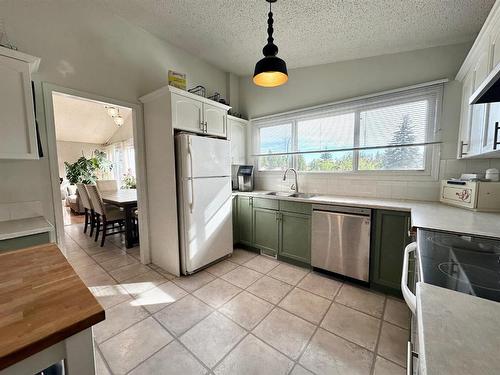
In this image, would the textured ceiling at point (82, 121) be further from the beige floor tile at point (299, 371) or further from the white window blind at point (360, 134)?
the beige floor tile at point (299, 371)

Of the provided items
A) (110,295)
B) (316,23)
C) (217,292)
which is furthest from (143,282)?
(316,23)

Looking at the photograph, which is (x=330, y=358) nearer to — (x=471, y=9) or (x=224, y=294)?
(x=224, y=294)

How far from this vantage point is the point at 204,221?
2.58m

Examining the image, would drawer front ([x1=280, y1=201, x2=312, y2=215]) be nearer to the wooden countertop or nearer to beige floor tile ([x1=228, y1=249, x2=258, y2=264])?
beige floor tile ([x1=228, y1=249, x2=258, y2=264])

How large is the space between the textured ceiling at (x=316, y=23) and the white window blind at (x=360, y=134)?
0.54m

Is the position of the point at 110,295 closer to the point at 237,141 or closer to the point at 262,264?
the point at 262,264

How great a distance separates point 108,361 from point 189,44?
3321 mm

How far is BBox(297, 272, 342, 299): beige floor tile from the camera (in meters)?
2.16

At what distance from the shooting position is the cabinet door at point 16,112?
1.52 m

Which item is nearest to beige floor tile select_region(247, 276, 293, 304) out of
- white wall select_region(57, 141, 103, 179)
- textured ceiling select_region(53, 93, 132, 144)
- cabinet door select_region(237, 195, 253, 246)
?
cabinet door select_region(237, 195, 253, 246)

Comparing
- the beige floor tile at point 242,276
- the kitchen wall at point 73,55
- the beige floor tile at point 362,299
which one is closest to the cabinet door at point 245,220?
the beige floor tile at point 242,276

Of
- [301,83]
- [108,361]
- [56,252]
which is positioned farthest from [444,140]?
[108,361]

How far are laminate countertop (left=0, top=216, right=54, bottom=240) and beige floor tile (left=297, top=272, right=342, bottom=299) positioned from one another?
231cm

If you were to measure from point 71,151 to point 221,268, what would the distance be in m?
8.69
